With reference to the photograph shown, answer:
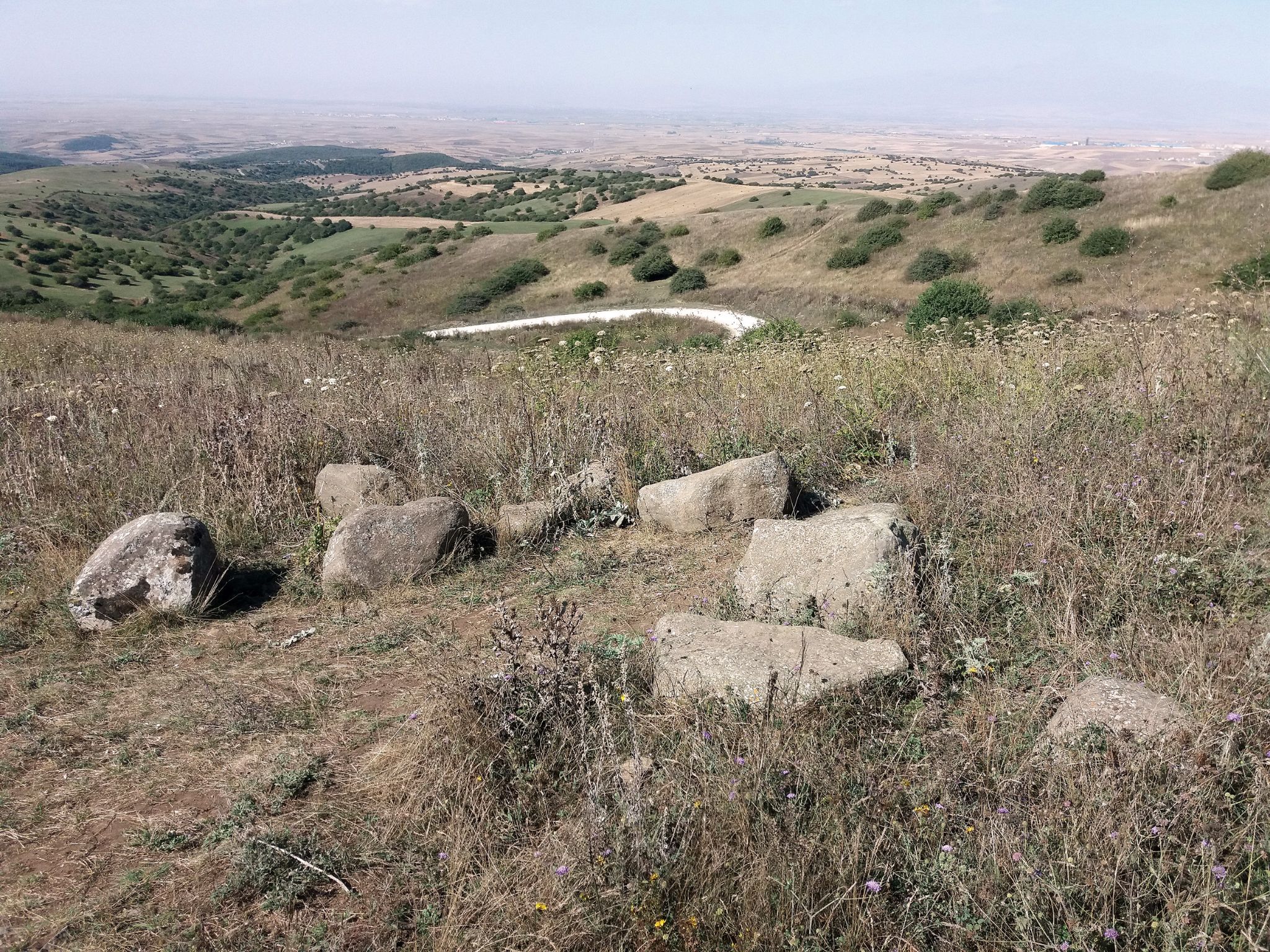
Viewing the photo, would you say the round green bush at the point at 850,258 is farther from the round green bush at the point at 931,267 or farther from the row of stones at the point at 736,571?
the row of stones at the point at 736,571

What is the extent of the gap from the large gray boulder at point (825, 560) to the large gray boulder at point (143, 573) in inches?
121

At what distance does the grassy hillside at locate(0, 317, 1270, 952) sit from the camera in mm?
2270

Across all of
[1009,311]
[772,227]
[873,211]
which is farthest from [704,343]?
[772,227]

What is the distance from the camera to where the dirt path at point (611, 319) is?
28484 millimetres

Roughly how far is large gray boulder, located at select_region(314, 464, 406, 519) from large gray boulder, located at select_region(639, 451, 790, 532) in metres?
1.96

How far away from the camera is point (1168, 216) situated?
32844 millimetres

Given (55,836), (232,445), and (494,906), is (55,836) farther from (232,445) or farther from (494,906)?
(232,445)

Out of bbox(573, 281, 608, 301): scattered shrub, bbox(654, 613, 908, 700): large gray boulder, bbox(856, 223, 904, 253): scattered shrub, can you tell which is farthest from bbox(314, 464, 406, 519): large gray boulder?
bbox(573, 281, 608, 301): scattered shrub

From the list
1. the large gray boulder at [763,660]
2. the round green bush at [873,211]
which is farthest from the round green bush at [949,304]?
the round green bush at [873,211]

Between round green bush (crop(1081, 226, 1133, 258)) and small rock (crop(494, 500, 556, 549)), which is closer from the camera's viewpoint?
small rock (crop(494, 500, 556, 549))

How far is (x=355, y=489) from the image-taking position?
229 inches

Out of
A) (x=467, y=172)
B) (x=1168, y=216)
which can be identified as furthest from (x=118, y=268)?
(x=467, y=172)

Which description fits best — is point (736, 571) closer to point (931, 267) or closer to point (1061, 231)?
point (931, 267)

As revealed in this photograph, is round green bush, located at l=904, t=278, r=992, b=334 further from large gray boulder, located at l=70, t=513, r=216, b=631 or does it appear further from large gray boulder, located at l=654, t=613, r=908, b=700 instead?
large gray boulder, located at l=70, t=513, r=216, b=631
